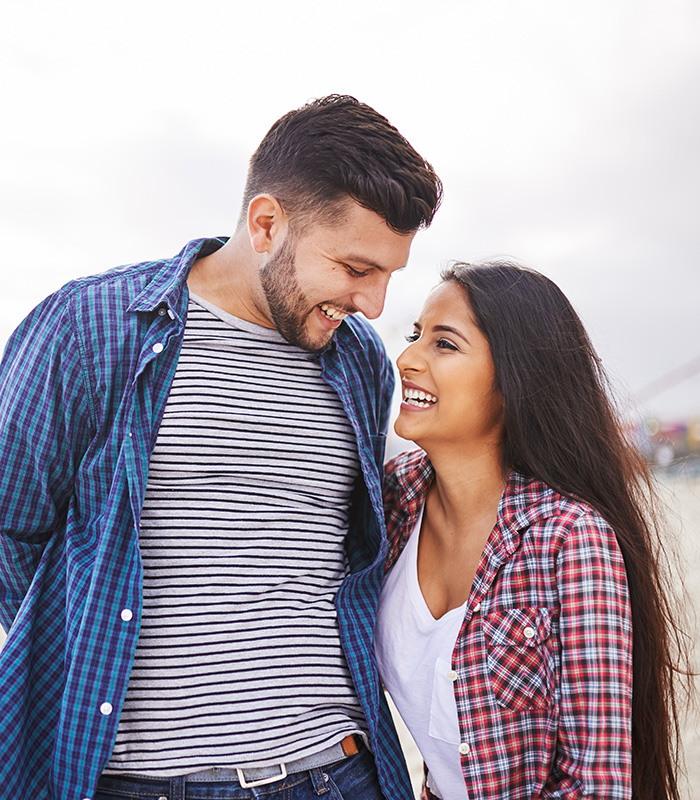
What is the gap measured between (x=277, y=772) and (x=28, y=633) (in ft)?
2.08

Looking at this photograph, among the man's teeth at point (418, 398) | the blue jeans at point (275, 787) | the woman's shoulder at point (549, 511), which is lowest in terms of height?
the blue jeans at point (275, 787)

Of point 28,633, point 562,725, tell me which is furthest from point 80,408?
point 562,725

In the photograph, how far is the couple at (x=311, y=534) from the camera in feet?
5.62

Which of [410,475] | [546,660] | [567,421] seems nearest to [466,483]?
[410,475]

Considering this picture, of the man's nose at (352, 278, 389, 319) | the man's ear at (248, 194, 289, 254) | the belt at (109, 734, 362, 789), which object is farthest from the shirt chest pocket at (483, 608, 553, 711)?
the man's ear at (248, 194, 289, 254)

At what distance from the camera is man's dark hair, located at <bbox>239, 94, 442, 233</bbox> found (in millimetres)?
1979

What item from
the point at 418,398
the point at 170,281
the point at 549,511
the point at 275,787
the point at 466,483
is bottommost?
the point at 275,787

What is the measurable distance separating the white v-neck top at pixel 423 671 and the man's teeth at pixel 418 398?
438 millimetres

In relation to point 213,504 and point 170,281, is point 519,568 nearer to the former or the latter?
point 213,504

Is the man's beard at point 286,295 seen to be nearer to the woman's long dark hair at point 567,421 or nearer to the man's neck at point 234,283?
the man's neck at point 234,283

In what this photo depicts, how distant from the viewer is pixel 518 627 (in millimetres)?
1871

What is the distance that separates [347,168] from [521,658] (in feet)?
4.19

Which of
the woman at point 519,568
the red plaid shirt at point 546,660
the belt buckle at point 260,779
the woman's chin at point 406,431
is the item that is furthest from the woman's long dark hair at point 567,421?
the belt buckle at point 260,779

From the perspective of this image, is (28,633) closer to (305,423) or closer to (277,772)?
(277,772)
